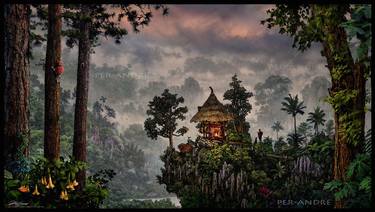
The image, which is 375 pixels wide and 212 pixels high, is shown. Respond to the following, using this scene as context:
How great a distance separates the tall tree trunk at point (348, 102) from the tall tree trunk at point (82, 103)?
27.3ft

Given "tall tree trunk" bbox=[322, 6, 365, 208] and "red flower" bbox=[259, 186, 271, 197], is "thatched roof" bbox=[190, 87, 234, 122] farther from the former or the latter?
"tall tree trunk" bbox=[322, 6, 365, 208]

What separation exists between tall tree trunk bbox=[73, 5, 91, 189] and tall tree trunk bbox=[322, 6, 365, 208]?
27.3 feet

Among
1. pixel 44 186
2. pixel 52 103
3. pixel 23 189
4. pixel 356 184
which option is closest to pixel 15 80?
pixel 52 103

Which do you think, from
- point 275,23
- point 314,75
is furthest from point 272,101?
point 275,23

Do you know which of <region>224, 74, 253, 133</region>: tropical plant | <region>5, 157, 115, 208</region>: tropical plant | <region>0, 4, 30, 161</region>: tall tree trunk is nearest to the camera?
<region>5, 157, 115, 208</region>: tropical plant

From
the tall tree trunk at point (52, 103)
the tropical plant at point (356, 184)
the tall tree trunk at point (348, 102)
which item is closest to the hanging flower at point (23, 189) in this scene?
the tall tree trunk at point (52, 103)

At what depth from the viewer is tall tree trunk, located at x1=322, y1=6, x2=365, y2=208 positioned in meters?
6.52

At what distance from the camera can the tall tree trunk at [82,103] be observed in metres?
12.5

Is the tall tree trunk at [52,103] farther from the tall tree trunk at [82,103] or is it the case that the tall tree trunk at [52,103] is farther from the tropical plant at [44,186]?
the tall tree trunk at [82,103]

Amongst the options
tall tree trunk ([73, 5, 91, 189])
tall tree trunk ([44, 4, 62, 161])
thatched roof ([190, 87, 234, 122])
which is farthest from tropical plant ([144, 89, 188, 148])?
tall tree trunk ([44, 4, 62, 161])

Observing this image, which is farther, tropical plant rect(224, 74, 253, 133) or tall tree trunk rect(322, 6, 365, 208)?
tropical plant rect(224, 74, 253, 133)

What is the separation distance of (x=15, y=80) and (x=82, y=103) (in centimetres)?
427

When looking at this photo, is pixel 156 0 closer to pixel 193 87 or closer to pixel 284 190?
pixel 284 190

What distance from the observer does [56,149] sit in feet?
30.3
